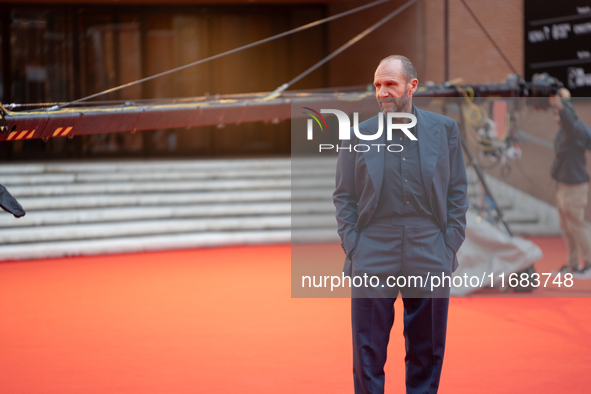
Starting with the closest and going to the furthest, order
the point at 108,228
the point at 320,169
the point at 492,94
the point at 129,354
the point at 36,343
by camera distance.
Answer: the point at 129,354
the point at 36,343
the point at 492,94
the point at 108,228
the point at 320,169

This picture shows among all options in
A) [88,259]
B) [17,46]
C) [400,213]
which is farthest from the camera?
[17,46]

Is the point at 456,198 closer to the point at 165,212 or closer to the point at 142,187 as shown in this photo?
the point at 165,212

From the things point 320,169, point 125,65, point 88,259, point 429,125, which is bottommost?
point 88,259

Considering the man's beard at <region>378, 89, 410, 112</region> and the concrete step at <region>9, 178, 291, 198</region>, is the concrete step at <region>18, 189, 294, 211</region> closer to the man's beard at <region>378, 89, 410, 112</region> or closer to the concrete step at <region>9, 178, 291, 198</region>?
the concrete step at <region>9, 178, 291, 198</region>

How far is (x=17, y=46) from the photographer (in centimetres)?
1398

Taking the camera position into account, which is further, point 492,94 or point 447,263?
point 492,94

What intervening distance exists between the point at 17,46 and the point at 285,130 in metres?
6.58

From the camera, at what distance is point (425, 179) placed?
262 cm

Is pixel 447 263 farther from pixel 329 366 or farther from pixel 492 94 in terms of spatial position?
pixel 492 94

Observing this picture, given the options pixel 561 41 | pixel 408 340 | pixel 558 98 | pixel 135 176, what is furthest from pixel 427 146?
pixel 135 176

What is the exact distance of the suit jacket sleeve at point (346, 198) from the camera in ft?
8.91

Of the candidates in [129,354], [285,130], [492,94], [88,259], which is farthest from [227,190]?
[129,354]

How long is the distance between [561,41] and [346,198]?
867cm

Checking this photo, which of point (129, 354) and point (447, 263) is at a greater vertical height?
point (447, 263)
